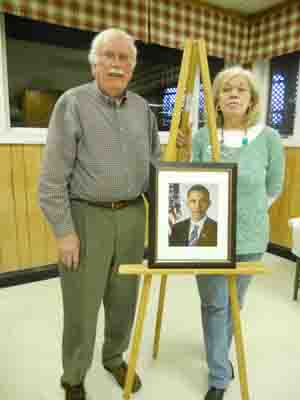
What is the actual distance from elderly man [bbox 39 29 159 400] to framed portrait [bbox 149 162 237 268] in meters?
0.23

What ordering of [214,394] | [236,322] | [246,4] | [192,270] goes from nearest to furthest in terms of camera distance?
[192,270]
[236,322]
[214,394]
[246,4]

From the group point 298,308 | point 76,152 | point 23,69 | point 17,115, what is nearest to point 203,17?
point 23,69

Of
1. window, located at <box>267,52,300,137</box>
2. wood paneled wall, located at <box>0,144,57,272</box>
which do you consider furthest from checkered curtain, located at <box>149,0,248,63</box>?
wood paneled wall, located at <box>0,144,57,272</box>

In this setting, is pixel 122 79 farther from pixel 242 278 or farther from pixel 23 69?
pixel 23 69

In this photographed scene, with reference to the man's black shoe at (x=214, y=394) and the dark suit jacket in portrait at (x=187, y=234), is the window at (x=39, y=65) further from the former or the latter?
the man's black shoe at (x=214, y=394)

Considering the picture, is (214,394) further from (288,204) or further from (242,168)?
(288,204)

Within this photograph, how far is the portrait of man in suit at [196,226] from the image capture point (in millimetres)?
1075

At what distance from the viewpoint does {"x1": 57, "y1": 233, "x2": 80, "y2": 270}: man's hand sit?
120cm

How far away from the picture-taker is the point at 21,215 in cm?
248

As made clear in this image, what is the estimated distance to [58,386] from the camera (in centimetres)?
148

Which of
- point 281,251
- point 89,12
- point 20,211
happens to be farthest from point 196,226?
point 281,251

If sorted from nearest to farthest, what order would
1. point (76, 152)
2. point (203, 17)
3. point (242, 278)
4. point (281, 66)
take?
1. point (76, 152)
2. point (242, 278)
3. point (203, 17)
4. point (281, 66)

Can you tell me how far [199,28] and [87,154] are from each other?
88.3 inches

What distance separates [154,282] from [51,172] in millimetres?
1655
